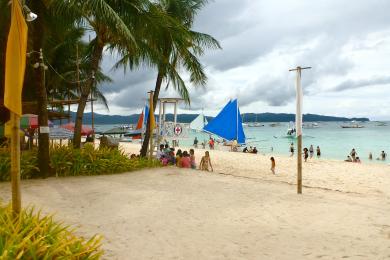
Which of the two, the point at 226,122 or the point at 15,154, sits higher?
the point at 226,122

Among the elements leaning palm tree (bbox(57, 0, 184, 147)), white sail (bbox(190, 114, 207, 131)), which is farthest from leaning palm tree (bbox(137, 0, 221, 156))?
white sail (bbox(190, 114, 207, 131))

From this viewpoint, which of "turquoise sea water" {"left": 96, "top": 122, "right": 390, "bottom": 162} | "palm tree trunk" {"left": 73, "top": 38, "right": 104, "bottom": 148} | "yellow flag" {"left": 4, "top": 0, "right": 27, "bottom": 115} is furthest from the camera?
"turquoise sea water" {"left": 96, "top": 122, "right": 390, "bottom": 162}

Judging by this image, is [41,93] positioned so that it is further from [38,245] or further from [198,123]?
[198,123]

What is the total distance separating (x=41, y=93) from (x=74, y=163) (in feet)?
8.33

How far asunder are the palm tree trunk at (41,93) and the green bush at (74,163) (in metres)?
0.27

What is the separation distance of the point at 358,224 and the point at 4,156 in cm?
962

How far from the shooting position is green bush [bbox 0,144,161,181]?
1079 centimetres

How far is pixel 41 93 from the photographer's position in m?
10.6

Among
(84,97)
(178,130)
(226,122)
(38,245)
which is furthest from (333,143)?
(38,245)

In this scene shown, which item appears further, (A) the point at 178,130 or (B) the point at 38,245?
(A) the point at 178,130

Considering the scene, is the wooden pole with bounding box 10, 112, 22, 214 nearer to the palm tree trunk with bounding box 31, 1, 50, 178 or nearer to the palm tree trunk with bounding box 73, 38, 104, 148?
the palm tree trunk with bounding box 31, 1, 50, 178

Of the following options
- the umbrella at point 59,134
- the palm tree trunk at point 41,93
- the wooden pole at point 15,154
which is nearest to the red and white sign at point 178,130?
the palm tree trunk at point 41,93

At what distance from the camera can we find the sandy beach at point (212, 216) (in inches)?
219

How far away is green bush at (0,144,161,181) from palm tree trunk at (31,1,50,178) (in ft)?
0.89
